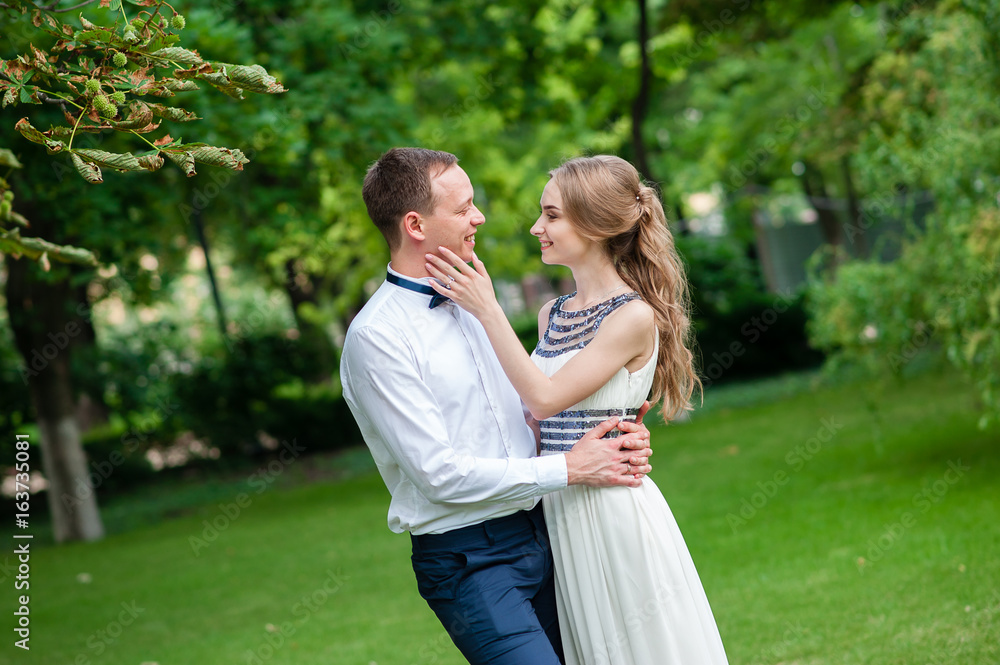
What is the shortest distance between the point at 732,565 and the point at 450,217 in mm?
4861

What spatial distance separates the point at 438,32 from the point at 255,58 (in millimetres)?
3275

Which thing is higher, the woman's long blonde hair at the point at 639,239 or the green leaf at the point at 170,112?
the green leaf at the point at 170,112

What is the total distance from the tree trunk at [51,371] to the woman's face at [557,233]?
987 centimetres

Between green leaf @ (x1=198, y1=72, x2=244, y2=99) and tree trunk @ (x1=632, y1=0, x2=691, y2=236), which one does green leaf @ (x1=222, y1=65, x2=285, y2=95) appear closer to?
green leaf @ (x1=198, y1=72, x2=244, y2=99)

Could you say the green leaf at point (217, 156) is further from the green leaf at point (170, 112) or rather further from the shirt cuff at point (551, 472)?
the shirt cuff at point (551, 472)

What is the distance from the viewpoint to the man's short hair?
9.48 ft

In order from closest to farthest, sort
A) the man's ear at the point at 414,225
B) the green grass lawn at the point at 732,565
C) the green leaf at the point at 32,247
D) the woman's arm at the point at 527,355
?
1. the green leaf at the point at 32,247
2. the woman's arm at the point at 527,355
3. the man's ear at the point at 414,225
4. the green grass lawn at the point at 732,565

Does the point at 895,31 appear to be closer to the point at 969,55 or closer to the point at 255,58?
the point at 969,55

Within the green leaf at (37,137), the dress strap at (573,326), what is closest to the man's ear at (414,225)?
the dress strap at (573,326)

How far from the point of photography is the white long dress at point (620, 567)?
9.40ft

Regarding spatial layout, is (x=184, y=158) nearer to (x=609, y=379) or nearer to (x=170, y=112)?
(x=170, y=112)

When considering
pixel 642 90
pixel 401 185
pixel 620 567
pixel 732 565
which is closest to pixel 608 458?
pixel 620 567

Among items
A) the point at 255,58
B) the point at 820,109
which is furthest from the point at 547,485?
the point at 820,109

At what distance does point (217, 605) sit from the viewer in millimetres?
7824
